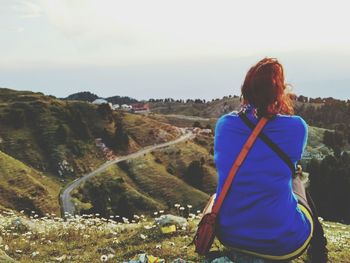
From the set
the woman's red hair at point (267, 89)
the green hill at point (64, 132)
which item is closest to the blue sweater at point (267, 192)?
the woman's red hair at point (267, 89)

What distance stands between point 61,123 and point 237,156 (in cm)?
14871

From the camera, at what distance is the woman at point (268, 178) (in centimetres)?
786

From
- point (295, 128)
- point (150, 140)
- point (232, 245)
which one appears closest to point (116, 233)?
point (232, 245)

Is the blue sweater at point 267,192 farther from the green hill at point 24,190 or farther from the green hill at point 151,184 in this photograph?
the green hill at point 24,190

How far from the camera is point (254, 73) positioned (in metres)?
7.67

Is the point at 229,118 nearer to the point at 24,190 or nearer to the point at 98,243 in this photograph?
the point at 98,243

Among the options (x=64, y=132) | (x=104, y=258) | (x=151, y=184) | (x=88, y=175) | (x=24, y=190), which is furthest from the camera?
(x=64, y=132)

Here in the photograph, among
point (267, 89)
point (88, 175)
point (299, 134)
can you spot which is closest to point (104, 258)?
point (299, 134)

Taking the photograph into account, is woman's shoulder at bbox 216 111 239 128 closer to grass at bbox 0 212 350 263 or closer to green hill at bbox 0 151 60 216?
grass at bbox 0 212 350 263

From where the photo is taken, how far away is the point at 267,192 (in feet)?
26.0

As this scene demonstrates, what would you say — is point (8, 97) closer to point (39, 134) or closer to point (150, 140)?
point (39, 134)

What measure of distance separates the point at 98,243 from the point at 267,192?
711 cm

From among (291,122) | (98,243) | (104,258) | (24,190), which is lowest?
(24,190)

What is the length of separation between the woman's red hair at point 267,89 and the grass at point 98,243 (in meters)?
3.66
